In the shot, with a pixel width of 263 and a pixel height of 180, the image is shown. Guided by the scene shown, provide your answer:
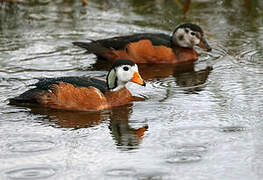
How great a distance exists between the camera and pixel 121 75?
394 inches

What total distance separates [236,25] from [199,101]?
17.3 feet

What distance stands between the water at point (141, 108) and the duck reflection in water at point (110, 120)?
0.01 m

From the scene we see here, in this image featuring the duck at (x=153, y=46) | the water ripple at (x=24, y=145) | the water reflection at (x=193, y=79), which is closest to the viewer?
the water ripple at (x=24, y=145)

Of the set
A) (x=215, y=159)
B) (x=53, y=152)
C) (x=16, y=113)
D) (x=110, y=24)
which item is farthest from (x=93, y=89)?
(x=110, y=24)

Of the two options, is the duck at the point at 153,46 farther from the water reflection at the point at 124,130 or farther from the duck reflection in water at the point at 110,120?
the water reflection at the point at 124,130

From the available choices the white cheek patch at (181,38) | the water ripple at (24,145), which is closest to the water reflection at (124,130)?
the water ripple at (24,145)

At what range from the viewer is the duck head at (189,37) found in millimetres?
13250

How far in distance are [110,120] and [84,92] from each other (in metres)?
0.68

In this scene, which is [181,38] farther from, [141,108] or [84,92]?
[84,92]

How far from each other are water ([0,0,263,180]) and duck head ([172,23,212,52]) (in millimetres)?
324

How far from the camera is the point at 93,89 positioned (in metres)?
9.85

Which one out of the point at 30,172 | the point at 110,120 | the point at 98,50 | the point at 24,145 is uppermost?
the point at 98,50

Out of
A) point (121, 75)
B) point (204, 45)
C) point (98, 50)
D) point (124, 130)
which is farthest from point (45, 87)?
point (204, 45)

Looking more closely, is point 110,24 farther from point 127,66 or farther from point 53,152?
point 53,152
